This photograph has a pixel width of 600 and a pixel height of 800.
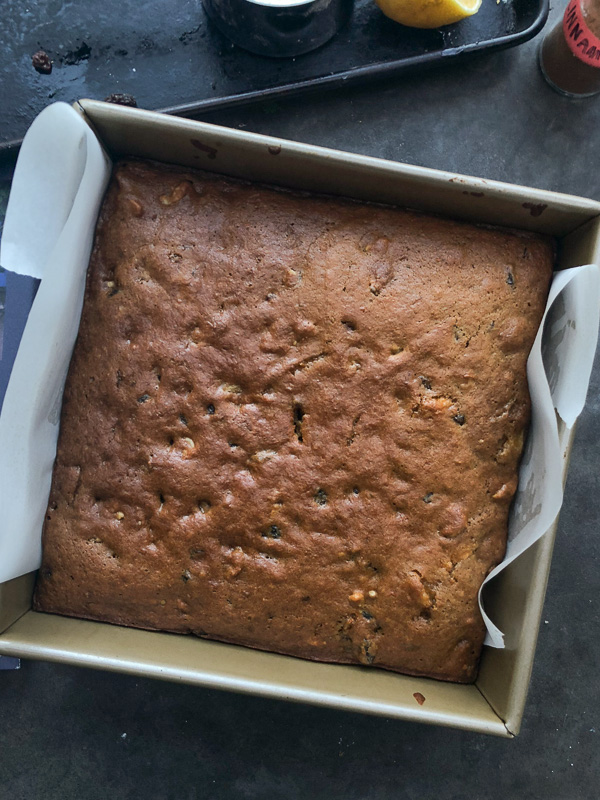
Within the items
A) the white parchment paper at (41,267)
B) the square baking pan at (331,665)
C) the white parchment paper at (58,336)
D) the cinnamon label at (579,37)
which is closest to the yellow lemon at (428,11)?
the cinnamon label at (579,37)

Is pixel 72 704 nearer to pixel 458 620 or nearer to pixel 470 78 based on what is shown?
pixel 458 620

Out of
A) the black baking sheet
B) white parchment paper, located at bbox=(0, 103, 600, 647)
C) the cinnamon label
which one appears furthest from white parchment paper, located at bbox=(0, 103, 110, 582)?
the cinnamon label

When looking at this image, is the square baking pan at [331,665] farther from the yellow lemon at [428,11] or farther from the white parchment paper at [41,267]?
the yellow lemon at [428,11]

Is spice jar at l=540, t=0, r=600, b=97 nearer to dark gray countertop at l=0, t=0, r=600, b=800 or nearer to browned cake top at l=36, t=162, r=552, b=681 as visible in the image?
dark gray countertop at l=0, t=0, r=600, b=800

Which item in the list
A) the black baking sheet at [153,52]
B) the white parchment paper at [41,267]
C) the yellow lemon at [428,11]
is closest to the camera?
the white parchment paper at [41,267]

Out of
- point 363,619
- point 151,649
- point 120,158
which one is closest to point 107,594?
point 151,649

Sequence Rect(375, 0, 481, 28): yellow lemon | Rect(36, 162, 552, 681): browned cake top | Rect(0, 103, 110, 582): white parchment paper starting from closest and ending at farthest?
Rect(0, 103, 110, 582): white parchment paper, Rect(36, 162, 552, 681): browned cake top, Rect(375, 0, 481, 28): yellow lemon
